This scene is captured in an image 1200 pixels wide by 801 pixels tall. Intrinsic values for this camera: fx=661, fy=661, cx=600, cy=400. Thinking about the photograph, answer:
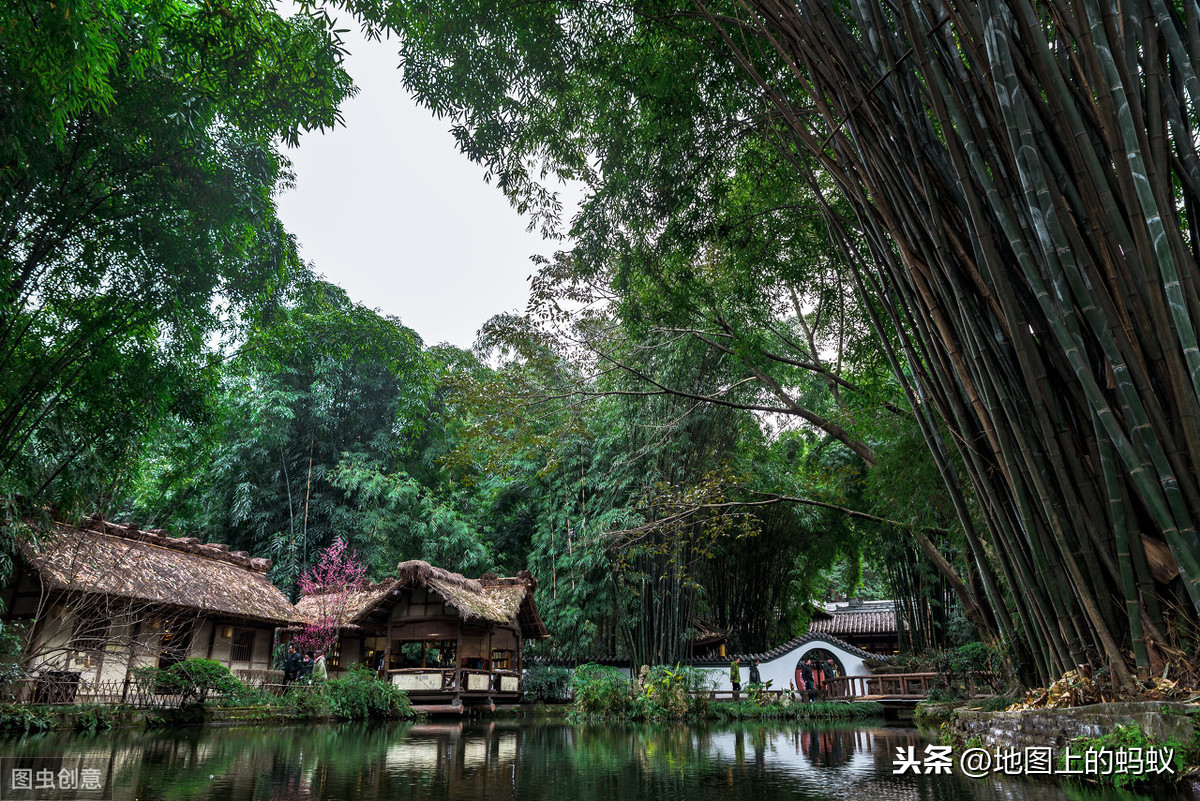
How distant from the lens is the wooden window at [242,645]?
42.0ft

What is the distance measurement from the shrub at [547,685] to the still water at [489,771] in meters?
10.1

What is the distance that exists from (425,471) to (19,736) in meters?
13.6

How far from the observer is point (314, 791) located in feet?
8.40

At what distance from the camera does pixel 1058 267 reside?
7.16ft

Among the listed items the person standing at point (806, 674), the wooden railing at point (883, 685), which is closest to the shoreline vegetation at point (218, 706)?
the person standing at point (806, 674)

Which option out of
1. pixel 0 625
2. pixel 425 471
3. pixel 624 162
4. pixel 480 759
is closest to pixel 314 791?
pixel 480 759

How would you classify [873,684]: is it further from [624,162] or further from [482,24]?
[482,24]

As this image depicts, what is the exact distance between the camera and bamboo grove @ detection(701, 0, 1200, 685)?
6.68 feet

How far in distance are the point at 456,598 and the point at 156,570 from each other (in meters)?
5.07

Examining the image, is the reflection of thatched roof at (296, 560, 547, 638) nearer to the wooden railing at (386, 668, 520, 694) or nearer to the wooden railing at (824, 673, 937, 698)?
the wooden railing at (386, 668, 520, 694)

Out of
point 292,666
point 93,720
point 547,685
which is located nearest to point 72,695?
point 93,720

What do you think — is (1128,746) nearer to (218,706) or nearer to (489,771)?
(489,771)

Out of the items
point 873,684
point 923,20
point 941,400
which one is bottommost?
point 873,684

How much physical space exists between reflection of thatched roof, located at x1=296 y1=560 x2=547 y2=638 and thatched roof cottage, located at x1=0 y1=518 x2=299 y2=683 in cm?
106
